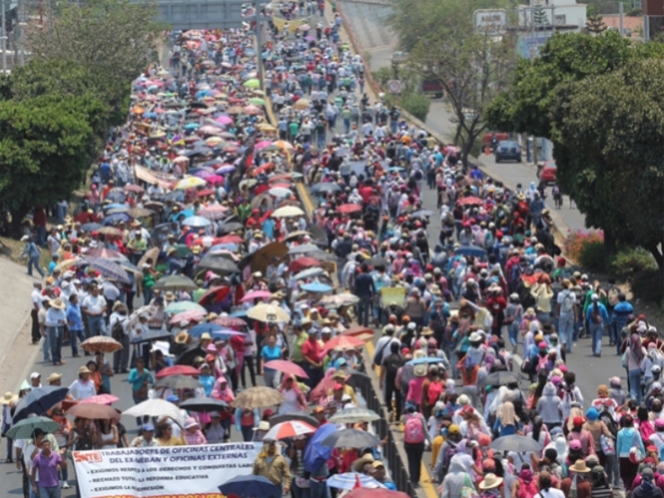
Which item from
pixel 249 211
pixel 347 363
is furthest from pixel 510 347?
pixel 249 211

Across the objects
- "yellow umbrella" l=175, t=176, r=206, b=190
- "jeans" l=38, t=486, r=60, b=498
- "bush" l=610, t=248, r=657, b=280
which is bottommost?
"bush" l=610, t=248, r=657, b=280

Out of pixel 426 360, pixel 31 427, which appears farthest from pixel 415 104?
pixel 31 427

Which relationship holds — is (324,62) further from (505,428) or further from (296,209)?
(505,428)

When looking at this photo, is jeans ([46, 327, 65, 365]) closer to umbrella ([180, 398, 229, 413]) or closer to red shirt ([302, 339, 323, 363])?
red shirt ([302, 339, 323, 363])

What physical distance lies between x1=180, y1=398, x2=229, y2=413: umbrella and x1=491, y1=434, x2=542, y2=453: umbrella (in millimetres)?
3649

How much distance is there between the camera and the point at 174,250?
33.4 m

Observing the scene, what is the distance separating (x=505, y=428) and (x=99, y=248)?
13.1 meters

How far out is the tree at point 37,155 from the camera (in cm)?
4328

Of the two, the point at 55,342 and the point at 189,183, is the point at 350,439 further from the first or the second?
the point at 189,183

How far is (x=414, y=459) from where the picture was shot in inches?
850

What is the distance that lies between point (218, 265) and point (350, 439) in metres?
12.7

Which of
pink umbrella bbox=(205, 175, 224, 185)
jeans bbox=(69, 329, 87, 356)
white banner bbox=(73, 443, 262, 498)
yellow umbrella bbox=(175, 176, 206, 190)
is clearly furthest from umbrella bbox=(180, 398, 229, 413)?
pink umbrella bbox=(205, 175, 224, 185)

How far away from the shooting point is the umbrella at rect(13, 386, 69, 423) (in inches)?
822

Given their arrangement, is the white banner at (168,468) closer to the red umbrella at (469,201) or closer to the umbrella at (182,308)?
the umbrella at (182,308)
